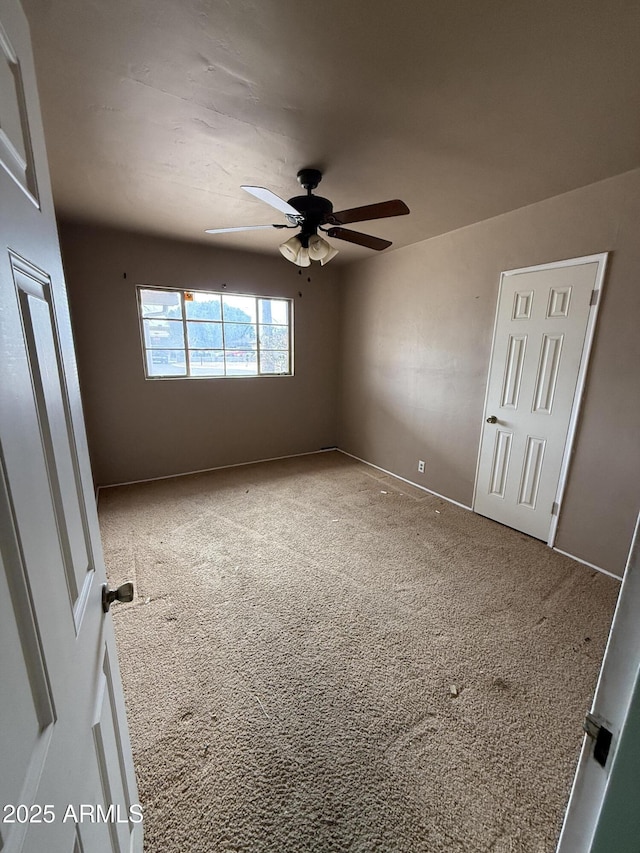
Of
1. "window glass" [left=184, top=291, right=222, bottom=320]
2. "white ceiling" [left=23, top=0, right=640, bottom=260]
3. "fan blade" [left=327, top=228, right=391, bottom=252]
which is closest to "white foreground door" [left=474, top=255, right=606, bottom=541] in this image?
"white ceiling" [left=23, top=0, right=640, bottom=260]

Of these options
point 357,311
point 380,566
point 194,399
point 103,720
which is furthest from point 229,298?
point 103,720

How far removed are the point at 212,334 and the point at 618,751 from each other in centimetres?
413

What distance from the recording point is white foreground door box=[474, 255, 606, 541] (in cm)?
236

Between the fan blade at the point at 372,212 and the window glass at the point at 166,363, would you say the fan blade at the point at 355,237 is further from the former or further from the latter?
the window glass at the point at 166,363

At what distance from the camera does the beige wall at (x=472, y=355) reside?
7.07 feet

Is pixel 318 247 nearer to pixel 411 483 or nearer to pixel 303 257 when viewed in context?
pixel 303 257

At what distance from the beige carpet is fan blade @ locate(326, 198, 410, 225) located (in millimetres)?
2195

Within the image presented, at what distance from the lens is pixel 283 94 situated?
4.85 ft

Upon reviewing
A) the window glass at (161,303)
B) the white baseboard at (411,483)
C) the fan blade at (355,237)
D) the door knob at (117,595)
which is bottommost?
the white baseboard at (411,483)

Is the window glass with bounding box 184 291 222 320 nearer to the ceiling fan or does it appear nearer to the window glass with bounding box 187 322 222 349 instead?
the window glass with bounding box 187 322 222 349

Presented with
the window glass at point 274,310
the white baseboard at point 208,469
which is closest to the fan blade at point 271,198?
the window glass at point 274,310

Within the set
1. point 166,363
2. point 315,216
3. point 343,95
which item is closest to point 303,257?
point 315,216

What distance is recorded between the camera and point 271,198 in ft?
5.61

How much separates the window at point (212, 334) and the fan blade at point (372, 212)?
2241 millimetres
